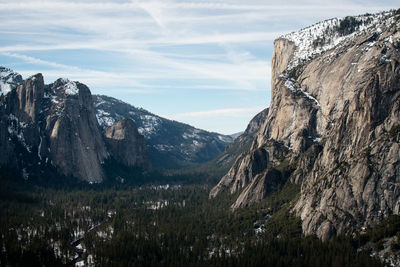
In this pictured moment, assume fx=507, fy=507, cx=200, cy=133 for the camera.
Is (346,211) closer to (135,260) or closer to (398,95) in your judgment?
(398,95)

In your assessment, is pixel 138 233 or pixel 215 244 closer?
pixel 215 244

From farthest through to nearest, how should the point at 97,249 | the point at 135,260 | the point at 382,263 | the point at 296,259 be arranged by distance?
the point at 97,249 < the point at 135,260 < the point at 296,259 < the point at 382,263

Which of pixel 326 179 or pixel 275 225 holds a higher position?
pixel 326 179

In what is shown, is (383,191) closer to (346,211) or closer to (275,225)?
(346,211)

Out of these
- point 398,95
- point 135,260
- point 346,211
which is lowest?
point 135,260

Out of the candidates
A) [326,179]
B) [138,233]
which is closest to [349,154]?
[326,179]

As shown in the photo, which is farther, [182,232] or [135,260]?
[182,232]

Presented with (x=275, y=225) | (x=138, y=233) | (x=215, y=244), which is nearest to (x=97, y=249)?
(x=138, y=233)

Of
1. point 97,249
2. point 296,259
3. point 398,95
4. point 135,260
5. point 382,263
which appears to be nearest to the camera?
point 382,263

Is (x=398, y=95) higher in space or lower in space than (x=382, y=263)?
higher
